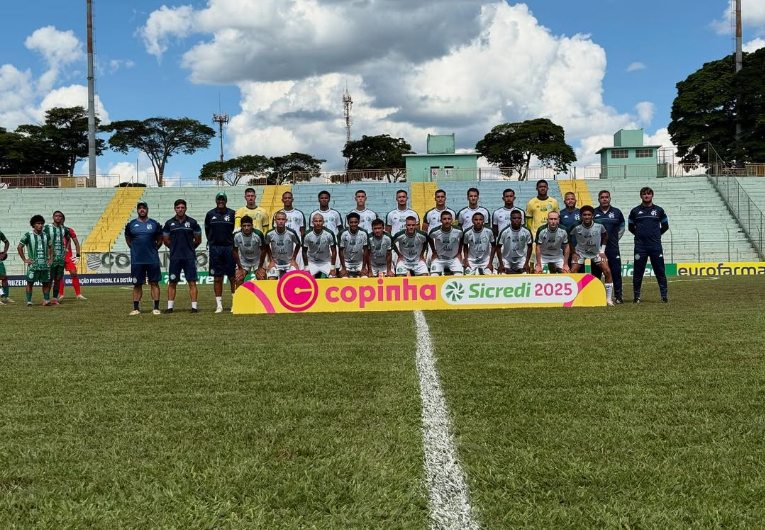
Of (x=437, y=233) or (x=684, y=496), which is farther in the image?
(x=437, y=233)

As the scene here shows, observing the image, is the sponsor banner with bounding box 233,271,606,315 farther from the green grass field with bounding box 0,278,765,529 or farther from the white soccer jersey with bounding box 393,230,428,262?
the green grass field with bounding box 0,278,765,529

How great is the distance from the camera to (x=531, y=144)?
6269 centimetres

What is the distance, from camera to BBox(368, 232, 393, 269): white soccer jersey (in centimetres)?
1116

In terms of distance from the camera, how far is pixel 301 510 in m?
2.57

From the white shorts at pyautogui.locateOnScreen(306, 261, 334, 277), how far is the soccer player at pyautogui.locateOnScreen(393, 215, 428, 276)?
1.22 metres

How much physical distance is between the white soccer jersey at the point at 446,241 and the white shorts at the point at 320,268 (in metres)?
1.89

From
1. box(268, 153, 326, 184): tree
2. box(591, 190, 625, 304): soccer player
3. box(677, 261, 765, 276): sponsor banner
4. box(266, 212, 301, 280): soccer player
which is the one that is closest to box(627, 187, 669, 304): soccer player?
box(591, 190, 625, 304): soccer player

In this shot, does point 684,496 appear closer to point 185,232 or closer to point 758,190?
point 185,232

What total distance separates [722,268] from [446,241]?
54.8ft

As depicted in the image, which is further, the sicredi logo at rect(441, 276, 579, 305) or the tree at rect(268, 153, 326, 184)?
the tree at rect(268, 153, 326, 184)

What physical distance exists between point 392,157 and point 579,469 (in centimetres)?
6775

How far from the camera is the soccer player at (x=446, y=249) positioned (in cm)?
1128

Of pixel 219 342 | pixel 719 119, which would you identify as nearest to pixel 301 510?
pixel 219 342

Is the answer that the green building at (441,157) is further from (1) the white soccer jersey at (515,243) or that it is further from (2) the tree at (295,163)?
(1) the white soccer jersey at (515,243)
